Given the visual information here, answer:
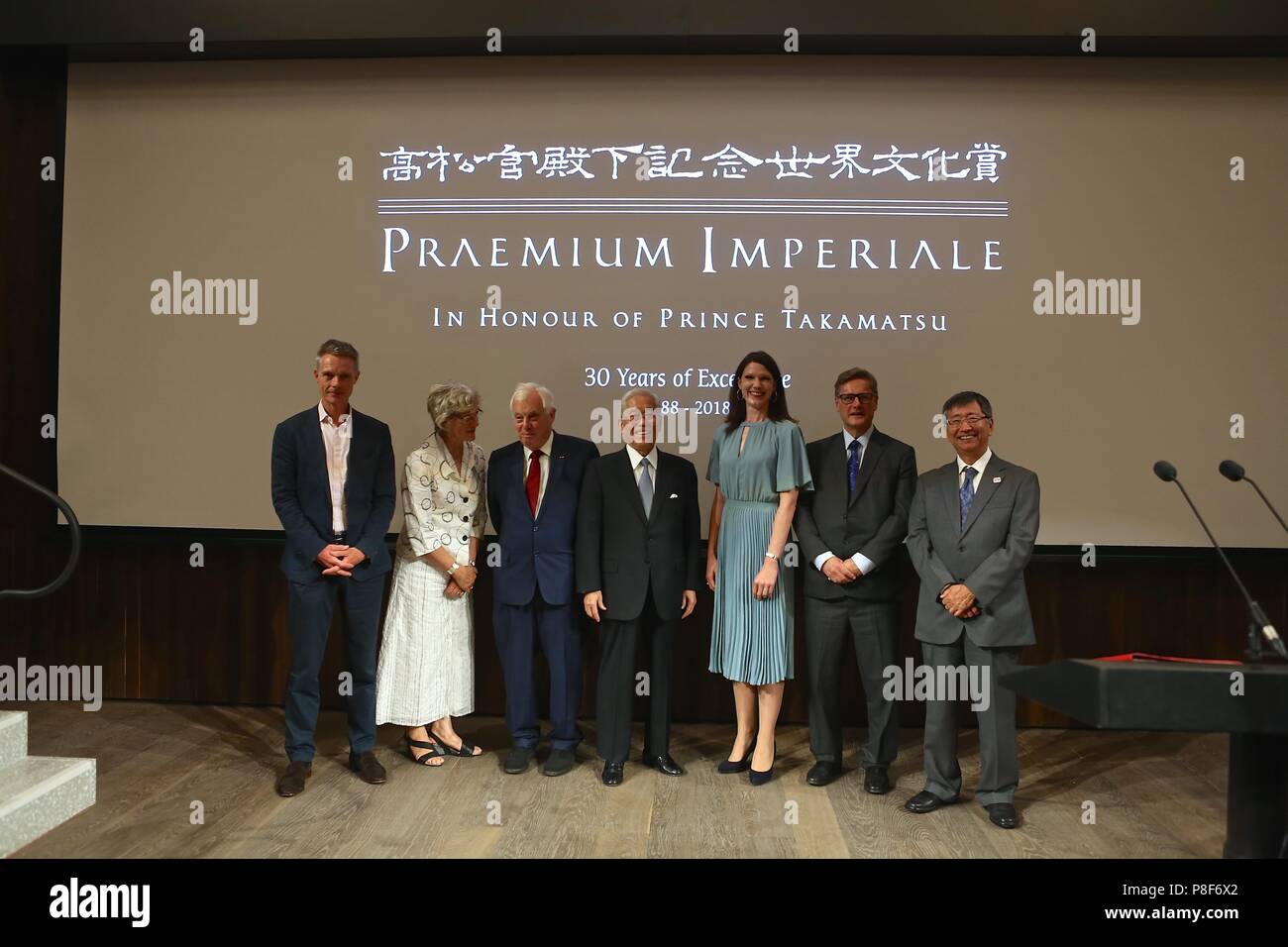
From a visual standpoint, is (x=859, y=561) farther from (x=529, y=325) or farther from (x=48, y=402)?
(x=48, y=402)

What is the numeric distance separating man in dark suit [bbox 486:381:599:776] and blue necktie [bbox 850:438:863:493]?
103 cm

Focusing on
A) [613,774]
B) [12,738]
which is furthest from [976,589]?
[12,738]

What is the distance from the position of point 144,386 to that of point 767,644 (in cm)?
327

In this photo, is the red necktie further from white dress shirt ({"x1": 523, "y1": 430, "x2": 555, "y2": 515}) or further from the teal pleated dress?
the teal pleated dress

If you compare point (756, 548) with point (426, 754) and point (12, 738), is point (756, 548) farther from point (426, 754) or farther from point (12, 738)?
point (12, 738)

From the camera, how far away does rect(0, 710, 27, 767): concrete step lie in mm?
2816

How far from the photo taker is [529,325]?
4.38m

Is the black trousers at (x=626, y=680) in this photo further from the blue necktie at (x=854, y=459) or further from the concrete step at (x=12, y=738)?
the concrete step at (x=12, y=738)

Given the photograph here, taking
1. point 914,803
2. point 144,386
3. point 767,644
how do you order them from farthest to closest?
1. point 144,386
2. point 767,644
3. point 914,803

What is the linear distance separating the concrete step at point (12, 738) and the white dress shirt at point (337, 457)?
116cm

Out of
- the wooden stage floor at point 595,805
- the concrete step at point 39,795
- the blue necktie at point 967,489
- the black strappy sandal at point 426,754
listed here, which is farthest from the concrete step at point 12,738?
the blue necktie at point 967,489

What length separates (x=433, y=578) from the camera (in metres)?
3.73

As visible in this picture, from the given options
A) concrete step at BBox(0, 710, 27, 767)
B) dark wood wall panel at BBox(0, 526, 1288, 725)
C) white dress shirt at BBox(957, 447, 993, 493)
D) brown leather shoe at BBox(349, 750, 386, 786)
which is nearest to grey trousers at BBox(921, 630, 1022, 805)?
white dress shirt at BBox(957, 447, 993, 493)

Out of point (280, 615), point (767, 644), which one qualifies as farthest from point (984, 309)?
point (280, 615)
